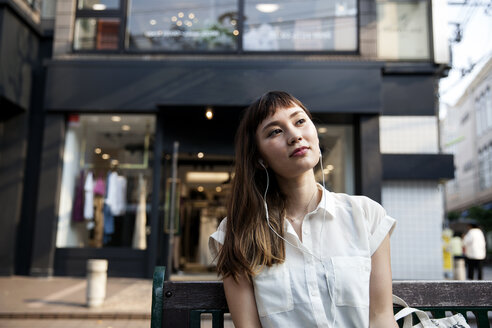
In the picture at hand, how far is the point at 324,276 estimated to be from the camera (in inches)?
59.7

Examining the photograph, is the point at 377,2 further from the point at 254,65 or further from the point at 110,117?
the point at 110,117

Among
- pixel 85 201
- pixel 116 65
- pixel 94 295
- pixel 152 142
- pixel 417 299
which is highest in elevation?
pixel 116 65

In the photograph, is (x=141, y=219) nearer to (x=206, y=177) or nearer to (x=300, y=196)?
(x=206, y=177)

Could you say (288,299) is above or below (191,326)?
above

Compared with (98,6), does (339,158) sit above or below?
below

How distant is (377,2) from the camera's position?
928 cm

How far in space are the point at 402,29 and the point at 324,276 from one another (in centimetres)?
905

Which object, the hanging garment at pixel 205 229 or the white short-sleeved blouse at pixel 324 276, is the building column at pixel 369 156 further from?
the white short-sleeved blouse at pixel 324 276

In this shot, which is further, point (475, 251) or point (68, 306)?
point (475, 251)

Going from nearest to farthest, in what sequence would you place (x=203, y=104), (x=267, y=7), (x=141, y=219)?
(x=203, y=104)
(x=141, y=219)
(x=267, y=7)

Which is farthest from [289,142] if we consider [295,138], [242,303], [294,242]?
[242,303]

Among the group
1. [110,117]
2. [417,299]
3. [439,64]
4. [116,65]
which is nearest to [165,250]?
[110,117]

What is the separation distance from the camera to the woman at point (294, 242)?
150cm

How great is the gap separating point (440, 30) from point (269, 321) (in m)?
9.32
